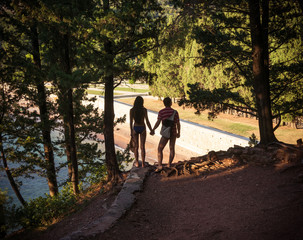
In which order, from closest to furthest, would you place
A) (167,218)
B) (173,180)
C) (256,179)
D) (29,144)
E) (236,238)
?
(236,238) < (167,218) < (256,179) < (173,180) < (29,144)

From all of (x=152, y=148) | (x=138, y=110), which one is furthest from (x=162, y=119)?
(x=152, y=148)

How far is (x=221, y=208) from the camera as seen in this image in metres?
4.66

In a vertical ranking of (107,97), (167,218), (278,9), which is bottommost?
(167,218)

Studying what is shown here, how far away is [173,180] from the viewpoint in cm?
655

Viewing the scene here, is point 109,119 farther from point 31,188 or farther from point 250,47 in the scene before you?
point 31,188

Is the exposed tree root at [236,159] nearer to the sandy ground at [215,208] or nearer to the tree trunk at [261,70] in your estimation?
the sandy ground at [215,208]

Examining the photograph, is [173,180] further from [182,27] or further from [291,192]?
[182,27]

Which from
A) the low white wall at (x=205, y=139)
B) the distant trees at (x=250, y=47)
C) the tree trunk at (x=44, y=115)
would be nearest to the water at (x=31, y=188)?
the tree trunk at (x=44, y=115)

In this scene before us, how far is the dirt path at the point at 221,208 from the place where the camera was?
12.0 feet

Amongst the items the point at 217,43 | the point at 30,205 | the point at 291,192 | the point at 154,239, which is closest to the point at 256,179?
the point at 291,192

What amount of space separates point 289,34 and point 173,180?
6.15 metres

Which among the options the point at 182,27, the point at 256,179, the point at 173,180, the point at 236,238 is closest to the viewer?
the point at 236,238

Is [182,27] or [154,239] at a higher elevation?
[182,27]

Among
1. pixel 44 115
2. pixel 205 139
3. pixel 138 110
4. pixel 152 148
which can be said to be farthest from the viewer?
pixel 152 148
